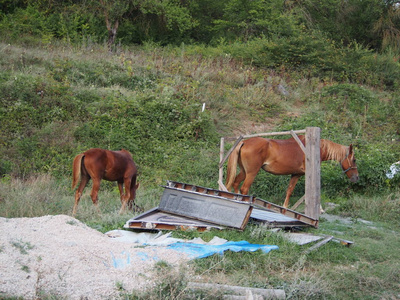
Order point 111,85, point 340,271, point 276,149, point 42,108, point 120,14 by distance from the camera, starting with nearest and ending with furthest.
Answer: point 340,271 < point 276,149 < point 42,108 < point 111,85 < point 120,14

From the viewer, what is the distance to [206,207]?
7.93m

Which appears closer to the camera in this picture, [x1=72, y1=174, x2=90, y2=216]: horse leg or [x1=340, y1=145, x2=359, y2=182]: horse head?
[x1=72, y1=174, x2=90, y2=216]: horse leg

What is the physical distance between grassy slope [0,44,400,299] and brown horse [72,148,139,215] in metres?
0.37

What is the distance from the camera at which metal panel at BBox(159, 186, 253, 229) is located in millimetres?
7495

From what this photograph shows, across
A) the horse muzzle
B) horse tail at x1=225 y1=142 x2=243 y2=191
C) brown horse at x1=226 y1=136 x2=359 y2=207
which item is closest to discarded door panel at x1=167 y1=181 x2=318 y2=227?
horse tail at x1=225 y1=142 x2=243 y2=191

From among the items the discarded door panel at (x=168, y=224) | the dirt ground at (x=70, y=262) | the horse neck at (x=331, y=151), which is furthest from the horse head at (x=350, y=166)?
the dirt ground at (x=70, y=262)

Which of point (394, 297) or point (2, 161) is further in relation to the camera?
point (2, 161)

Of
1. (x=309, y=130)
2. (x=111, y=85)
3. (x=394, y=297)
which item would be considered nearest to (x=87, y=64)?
(x=111, y=85)

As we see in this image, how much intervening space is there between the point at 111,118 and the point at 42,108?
2.25 metres

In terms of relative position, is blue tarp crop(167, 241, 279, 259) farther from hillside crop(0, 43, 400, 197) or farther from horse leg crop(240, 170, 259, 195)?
hillside crop(0, 43, 400, 197)

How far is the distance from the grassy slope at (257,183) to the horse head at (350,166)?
599 mm

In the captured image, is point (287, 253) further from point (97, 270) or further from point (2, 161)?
point (2, 161)

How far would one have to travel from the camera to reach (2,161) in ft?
41.1

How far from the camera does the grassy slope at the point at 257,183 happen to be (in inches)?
230
